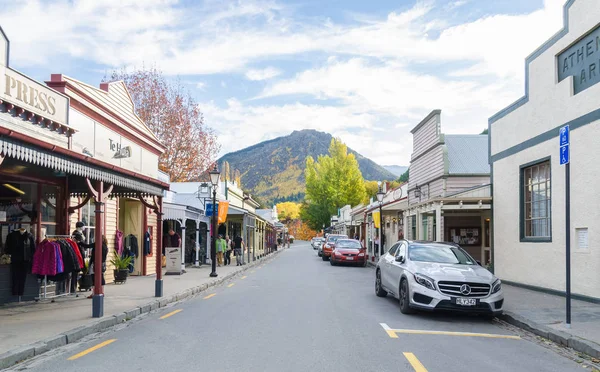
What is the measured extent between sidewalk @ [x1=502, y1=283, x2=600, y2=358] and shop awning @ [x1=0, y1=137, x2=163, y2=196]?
28.2 ft

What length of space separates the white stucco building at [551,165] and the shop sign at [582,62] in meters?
0.02

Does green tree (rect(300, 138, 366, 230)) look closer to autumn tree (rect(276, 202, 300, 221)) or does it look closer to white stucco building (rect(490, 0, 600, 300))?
autumn tree (rect(276, 202, 300, 221))

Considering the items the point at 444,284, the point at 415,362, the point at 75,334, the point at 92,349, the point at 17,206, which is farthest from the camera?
the point at 17,206

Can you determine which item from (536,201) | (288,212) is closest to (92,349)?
(536,201)

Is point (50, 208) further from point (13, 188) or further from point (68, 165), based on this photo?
point (68, 165)

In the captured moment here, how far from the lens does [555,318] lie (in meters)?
10.2

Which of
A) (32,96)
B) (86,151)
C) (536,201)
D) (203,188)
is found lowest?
(536,201)

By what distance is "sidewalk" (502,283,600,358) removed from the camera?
26.9 feet

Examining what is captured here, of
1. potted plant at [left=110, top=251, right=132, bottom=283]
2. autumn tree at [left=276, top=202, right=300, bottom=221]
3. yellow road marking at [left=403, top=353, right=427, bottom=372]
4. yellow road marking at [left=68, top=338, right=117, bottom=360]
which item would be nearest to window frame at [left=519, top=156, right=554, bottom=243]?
yellow road marking at [left=403, top=353, right=427, bottom=372]

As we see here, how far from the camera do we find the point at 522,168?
A: 54.4 ft

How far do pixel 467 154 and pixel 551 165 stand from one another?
1254 cm

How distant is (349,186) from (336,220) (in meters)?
5.76

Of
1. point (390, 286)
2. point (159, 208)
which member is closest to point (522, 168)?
point (390, 286)

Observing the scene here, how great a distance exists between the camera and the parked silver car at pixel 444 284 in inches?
402
